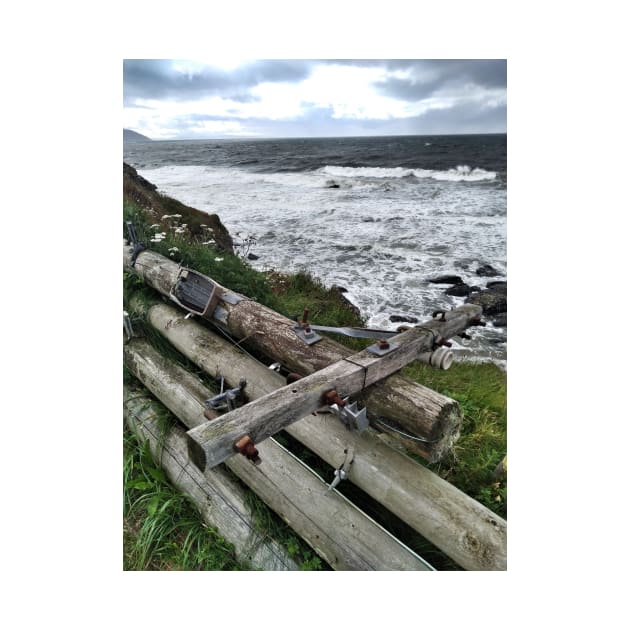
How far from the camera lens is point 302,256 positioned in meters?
3.27

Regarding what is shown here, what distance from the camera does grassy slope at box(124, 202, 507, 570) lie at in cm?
234

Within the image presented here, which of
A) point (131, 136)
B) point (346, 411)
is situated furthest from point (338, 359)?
point (131, 136)

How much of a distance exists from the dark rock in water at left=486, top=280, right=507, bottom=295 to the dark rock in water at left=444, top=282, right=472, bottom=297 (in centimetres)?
14

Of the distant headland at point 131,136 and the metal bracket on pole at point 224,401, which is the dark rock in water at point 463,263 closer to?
the metal bracket on pole at point 224,401

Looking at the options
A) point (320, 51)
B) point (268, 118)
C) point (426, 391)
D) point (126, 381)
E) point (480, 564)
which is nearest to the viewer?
point (480, 564)

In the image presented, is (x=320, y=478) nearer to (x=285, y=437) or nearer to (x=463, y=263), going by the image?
(x=285, y=437)

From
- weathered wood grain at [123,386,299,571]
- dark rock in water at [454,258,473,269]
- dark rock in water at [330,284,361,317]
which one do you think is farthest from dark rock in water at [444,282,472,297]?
weathered wood grain at [123,386,299,571]

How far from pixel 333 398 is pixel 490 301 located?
1386mm

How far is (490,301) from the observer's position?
9.08ft

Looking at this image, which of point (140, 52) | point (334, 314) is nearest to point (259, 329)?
point (334, 314)

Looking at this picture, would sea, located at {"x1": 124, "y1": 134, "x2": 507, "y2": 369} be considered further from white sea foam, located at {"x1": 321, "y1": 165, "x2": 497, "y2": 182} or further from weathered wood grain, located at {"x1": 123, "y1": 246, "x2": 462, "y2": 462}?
weathered wood grain, located at {"x1": 123, "y1": 246, "x2": 462, "y2": 462}

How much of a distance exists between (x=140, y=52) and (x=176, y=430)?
2.21 metres

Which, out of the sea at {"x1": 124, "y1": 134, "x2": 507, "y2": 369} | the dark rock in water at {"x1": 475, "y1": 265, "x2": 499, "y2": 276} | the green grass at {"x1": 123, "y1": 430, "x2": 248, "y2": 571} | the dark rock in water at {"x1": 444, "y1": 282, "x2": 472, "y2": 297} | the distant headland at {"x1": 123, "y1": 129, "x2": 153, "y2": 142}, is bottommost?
the green grass at {"x1": 123, "y1": 430, "x2": 248, "y2": 571}
